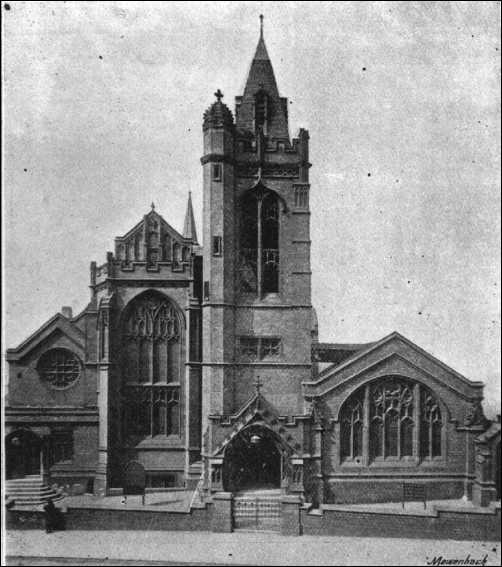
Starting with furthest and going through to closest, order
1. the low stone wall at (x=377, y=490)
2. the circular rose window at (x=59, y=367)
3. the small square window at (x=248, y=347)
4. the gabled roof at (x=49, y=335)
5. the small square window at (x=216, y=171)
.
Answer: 1. the circular rose window at (x=59, y=367)
2. the gabled roof at (x=49, y=335)
3. the small square window at (x=248, y=347)
4. the small square window at (x=216, y=171)
5. the low stone wall at (x=377, y=490)

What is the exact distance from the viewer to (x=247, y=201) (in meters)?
25.2

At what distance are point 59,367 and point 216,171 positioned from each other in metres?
12.3

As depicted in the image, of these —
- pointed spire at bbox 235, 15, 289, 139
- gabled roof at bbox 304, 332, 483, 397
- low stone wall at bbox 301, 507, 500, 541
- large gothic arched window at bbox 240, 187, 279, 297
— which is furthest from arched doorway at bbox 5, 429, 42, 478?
pointed spire at bbox 235, 15, 289, 139

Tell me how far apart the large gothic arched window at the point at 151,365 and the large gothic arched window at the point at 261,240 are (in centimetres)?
459

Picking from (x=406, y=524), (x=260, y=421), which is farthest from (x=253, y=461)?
(x=406, y=524)

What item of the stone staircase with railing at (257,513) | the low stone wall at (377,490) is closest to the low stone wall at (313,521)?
the stone staircase with railing at (257,513)

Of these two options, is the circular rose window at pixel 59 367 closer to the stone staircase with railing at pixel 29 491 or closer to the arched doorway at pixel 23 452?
the arched doorway at pixel 23 452

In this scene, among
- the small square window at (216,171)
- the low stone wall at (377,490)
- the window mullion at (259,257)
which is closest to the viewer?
the low stone wall at (377,490)

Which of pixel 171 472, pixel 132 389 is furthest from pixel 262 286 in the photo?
pixel 171 472

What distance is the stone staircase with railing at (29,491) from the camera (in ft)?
71.8

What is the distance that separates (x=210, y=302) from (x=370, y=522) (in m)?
10.9

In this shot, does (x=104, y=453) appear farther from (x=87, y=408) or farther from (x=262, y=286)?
(x=262, y=286)

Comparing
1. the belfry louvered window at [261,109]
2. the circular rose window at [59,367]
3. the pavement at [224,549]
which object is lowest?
the pavement at [224,549]

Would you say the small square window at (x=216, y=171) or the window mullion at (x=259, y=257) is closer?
the small square window at (x=216, y=171)
